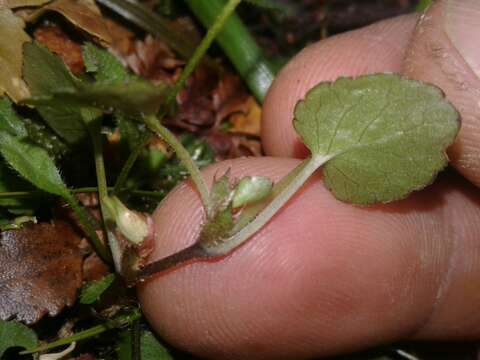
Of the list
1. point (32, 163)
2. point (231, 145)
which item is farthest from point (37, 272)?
point (231, 145)

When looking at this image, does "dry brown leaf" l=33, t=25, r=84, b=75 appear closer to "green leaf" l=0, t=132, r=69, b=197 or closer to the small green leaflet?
"green leaf" l=0, t=132, r=69, b=197

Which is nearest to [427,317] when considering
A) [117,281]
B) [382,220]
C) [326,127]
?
[382,220]

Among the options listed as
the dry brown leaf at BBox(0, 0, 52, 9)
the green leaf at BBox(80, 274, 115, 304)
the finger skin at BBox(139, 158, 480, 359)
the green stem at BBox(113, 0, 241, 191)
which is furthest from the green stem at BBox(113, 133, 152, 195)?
the dry brown leaf at BBox(0, 0, 52, 9)

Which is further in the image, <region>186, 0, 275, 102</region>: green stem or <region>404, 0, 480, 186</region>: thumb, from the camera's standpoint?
<region>186, 0, 275, 102</region>: green stem

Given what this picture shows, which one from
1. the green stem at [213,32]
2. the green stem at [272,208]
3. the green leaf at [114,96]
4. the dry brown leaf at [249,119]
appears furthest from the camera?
the dry brown leaf at [249,119]

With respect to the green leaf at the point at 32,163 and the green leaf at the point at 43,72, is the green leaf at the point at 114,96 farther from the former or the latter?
the green leaf at the point at 32,163

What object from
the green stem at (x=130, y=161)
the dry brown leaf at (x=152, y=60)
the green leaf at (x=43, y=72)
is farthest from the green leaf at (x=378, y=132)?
the dry brown leaf at (x=152, y=60)

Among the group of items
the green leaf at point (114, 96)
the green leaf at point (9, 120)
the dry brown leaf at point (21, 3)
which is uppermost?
the green leaf at point (114, 96)
